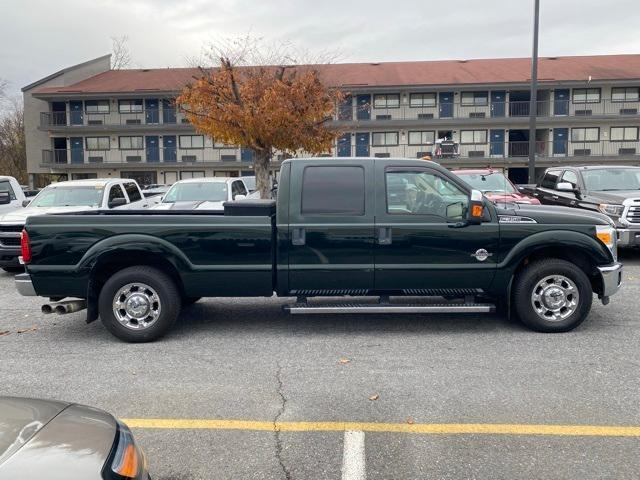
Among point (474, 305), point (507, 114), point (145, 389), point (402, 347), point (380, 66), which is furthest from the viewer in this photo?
point (380, 66)

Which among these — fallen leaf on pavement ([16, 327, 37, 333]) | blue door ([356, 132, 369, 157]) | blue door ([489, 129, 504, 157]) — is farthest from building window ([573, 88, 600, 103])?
fallen leaf on pavement ([16, 327, 37, 333])

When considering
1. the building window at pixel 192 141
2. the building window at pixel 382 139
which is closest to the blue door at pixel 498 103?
the building window at pixel 382 139

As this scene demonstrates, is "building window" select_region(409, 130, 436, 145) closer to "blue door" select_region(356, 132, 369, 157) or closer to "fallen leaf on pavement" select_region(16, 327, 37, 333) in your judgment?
"blue door" select_region(356, 132, 369, 157)

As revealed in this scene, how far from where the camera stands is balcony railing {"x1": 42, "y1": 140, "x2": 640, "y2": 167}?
37.9 meters

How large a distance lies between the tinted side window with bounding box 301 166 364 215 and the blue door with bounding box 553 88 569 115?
36.4 metres

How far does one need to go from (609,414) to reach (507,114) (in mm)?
36372

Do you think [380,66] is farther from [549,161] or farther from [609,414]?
[609,414]

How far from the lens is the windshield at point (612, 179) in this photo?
473 inches

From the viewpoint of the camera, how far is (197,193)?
13836 mm

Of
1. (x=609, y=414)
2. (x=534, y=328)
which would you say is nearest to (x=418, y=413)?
(x=609, y=414)

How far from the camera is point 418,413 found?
13.7ft

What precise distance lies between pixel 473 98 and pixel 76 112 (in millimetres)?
27800

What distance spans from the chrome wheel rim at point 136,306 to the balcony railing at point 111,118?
1405 inches

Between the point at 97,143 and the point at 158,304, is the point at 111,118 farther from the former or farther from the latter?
the point at 158,304
